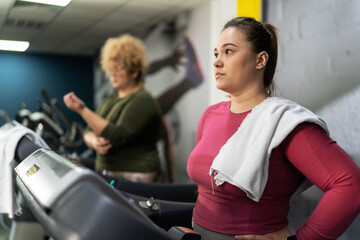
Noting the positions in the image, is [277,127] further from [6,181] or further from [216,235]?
[6,181]

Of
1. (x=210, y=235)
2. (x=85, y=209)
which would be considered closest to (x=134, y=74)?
(x=210, y=235)

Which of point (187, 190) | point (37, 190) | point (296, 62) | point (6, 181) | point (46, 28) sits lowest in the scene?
point (187, 190)

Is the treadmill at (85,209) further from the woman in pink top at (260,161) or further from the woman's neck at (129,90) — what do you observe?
the woman's neck at (129,90)

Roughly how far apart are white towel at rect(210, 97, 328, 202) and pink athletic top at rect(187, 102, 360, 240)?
0.12 feet

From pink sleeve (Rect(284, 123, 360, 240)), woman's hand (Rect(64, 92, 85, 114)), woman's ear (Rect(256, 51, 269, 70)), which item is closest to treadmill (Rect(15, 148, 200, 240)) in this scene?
pink sleeve (Rect(284, 123, 360, 240))

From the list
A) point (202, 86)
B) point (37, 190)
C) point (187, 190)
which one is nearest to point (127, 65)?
point (187, 190)

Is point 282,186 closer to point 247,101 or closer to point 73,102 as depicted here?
point 247,101

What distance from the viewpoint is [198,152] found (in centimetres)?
126

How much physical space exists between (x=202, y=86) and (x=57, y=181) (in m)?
4.45

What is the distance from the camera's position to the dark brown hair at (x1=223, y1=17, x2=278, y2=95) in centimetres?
119

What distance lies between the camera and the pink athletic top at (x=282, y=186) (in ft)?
3.10

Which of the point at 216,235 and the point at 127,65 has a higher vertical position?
the point at 127,65

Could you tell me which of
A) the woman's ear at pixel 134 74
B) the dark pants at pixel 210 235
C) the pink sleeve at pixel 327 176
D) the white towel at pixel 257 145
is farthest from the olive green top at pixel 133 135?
the pink sleeve at pixel 327 176

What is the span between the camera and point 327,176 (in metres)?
0.95
